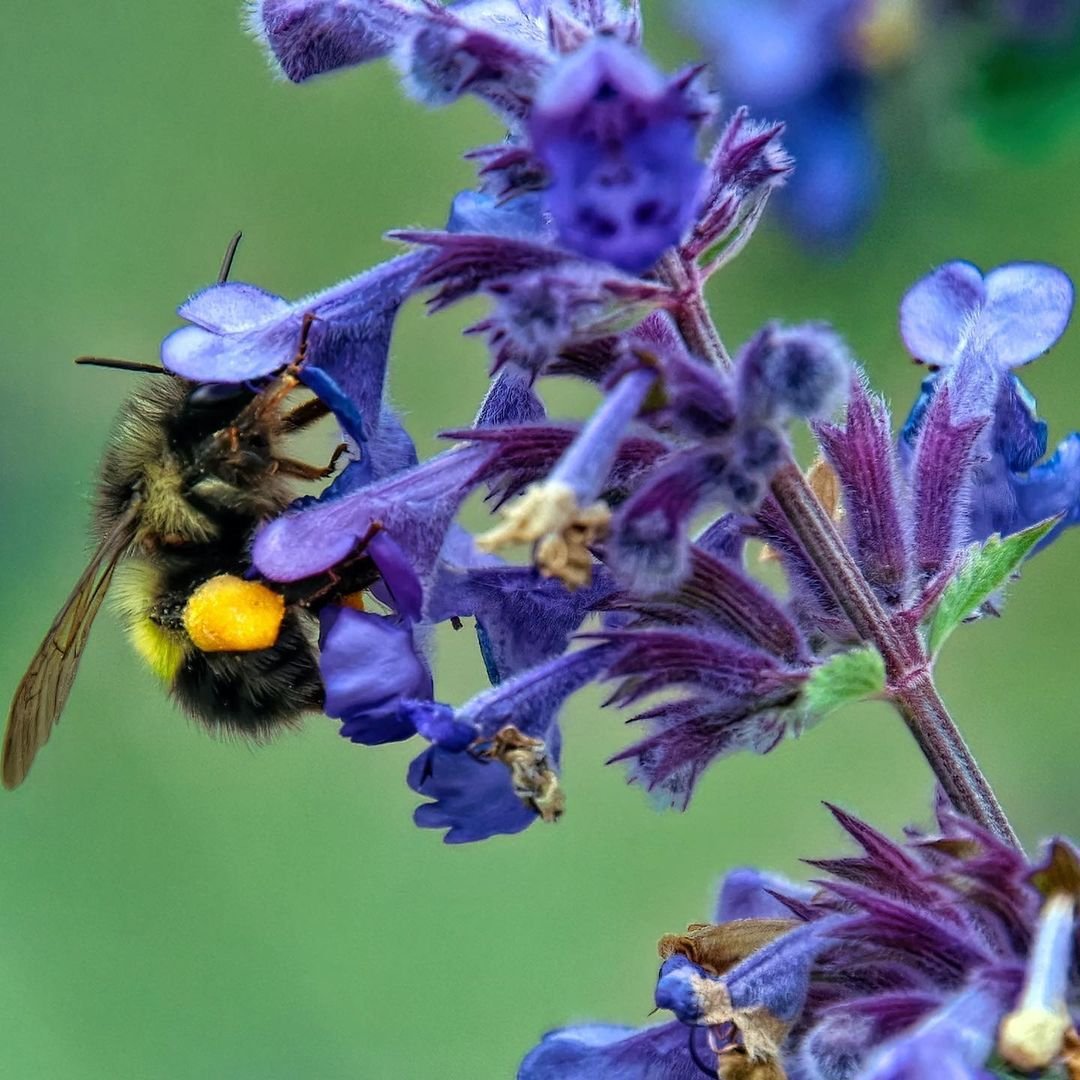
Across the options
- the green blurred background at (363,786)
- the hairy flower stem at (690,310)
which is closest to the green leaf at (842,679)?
the hairy flower stem at (690,310)

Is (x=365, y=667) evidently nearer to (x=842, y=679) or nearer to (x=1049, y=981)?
(x=842, y=679)

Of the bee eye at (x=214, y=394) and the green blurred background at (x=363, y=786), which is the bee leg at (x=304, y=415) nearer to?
the bee eye at (x=214, y=394)

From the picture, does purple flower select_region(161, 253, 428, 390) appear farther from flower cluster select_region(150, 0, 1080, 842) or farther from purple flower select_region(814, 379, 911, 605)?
purple flower select_region(814, 379, 911, 605)

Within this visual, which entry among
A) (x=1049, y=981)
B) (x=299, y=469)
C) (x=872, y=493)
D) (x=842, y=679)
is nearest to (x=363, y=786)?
(x=299, y=469)

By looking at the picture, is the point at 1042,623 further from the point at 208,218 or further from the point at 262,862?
the point at 208,218

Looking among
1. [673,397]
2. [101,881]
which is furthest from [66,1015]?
[673,397]
